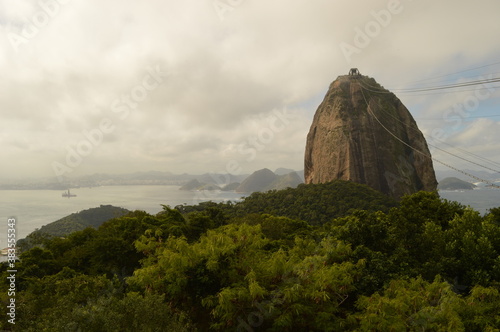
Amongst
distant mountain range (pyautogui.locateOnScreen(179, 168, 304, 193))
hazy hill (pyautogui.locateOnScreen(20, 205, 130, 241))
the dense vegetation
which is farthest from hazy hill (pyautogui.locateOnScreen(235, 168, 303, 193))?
the dense vegetation

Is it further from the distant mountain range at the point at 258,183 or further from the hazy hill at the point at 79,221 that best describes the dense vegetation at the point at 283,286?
the distant mountain range at the point at 258,183

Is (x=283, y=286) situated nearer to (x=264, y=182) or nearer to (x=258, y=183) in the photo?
(x=258, y=183)

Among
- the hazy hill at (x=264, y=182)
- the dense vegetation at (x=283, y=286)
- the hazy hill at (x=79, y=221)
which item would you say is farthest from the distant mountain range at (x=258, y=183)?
the dense vegetation at (x=283, y=286)

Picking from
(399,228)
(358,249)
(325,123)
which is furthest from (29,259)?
(325,123)

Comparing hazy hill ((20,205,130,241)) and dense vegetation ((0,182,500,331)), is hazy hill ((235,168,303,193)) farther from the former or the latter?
dense vegetation ((0,182,500,331))

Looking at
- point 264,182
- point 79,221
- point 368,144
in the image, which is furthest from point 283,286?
point 264,182
